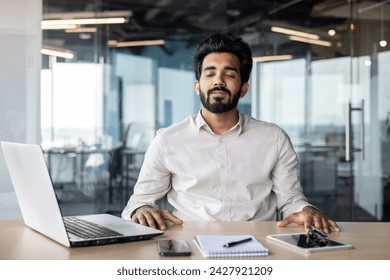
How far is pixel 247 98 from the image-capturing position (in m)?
5.73

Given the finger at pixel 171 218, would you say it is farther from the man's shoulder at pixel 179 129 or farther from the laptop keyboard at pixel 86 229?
the man's shoulder at pixel 179 129

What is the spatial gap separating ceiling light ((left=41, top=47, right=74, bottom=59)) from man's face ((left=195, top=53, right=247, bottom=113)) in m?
2.70

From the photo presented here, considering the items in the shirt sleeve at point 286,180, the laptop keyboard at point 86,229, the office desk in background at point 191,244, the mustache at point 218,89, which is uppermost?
the mustache at point 218,89

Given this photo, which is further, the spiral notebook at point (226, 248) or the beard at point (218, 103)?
the beard at point (218, 103)

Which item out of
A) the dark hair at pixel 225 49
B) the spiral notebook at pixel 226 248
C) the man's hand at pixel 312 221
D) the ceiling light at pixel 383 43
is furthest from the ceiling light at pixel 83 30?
the spiral notebook at pixel 226 248

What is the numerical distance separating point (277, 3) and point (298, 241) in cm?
408

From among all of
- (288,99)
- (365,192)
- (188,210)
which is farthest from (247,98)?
(188,210)

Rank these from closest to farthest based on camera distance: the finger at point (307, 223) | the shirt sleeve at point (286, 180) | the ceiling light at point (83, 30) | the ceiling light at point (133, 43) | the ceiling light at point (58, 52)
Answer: the finger at point (307, 223) → the shirt sleeve at point (286, 180) → the ceiling light at point (58, 52) → the ceiling light at point (83, 30) → the ceiling light at point (133, 43)

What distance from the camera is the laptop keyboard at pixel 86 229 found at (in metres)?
1.94

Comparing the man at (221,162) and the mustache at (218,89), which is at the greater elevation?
the mustache at (218,89)

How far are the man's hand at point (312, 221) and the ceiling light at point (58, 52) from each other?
11.4ft

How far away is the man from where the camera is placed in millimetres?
2719

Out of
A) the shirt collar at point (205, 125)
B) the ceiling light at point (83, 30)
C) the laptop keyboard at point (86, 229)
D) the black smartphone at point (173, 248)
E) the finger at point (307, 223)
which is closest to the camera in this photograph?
the black smartphone at point (173, 248)

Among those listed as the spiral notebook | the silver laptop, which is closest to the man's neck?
the silver laptop
